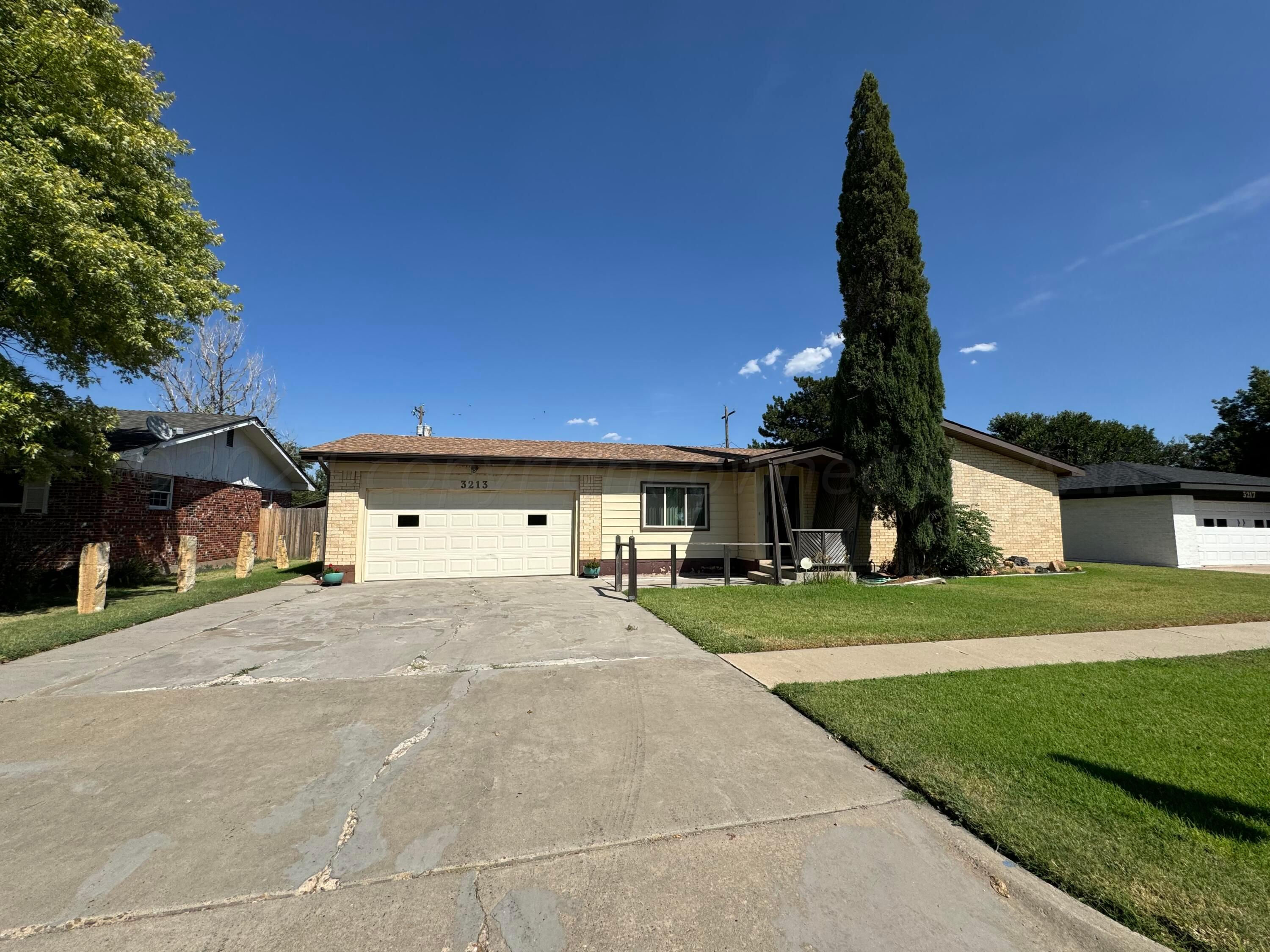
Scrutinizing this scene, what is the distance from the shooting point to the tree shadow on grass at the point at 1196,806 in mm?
2479

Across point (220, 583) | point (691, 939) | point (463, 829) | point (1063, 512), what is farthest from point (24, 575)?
point (1063, 512)

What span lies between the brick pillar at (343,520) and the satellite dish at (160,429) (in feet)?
15.2

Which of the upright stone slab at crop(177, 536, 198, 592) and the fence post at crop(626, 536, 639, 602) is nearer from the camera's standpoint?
the fence post at crop(626, 536, 639, 602)

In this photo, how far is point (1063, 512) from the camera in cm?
1980

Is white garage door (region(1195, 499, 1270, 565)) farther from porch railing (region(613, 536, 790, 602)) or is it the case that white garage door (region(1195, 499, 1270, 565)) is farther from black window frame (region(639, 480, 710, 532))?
black window frame (region(639, 480, 710, 532))

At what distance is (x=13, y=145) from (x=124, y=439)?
6594 mm

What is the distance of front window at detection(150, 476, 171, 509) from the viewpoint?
12.9 meters

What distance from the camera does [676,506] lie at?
1371 centimetres

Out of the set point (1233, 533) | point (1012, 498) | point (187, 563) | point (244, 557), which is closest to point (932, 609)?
point (1012, 498)

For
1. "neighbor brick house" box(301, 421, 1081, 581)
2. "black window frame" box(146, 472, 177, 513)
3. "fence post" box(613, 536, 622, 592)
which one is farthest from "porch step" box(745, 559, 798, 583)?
"black window frame" box(146, 472, 177, 513)

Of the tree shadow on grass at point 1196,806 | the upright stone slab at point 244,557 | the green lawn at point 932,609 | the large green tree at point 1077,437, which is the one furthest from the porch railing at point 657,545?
the large green tree at point 1077,437

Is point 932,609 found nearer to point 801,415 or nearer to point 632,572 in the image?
point 632,572

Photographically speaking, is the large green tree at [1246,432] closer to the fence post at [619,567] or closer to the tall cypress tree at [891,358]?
the tall cypress tree at [891,358]

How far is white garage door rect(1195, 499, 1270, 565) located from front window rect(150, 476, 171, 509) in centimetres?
2979
